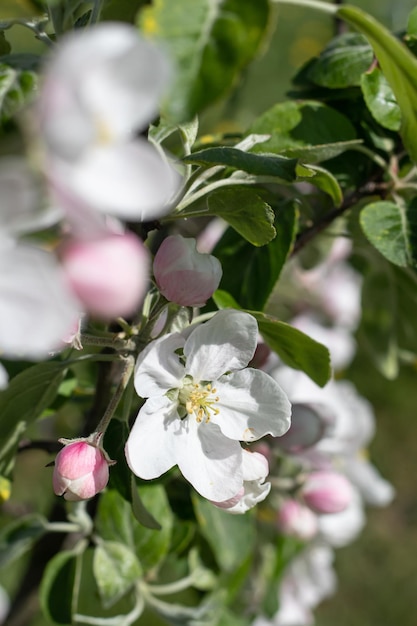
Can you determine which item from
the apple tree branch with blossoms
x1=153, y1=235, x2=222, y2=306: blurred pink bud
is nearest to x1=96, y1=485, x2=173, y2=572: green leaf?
the apple tree branch with blossoms

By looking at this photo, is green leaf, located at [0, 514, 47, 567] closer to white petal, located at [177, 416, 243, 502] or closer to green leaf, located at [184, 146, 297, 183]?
white petal, located at [177, 416, 243, 502]

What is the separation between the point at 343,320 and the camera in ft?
5.14

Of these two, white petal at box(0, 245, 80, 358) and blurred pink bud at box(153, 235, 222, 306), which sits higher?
white petal at box(0, 245, 80, 358)

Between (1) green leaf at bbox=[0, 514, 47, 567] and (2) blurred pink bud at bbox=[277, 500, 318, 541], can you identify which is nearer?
(1) green leaf at bbox=[0, 514, 47, 567]

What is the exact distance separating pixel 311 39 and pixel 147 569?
306 cm

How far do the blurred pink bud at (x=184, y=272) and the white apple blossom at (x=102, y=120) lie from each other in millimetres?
215

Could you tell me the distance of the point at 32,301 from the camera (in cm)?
40

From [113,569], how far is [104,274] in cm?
55

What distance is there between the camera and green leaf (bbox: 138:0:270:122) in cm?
47

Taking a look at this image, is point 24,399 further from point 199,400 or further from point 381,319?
point 381,319

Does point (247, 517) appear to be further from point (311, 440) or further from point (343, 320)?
point (343, 320)

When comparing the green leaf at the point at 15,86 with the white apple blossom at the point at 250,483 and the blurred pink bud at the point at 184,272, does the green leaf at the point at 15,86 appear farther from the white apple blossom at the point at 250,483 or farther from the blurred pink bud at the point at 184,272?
the white apple blossom at the point at 250,483

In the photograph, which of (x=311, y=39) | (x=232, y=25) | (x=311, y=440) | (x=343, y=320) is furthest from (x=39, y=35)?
(x=311, y=39)

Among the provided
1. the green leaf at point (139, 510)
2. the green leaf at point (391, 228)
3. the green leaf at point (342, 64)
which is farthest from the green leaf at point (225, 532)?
the green leaf at point (342, 64)
